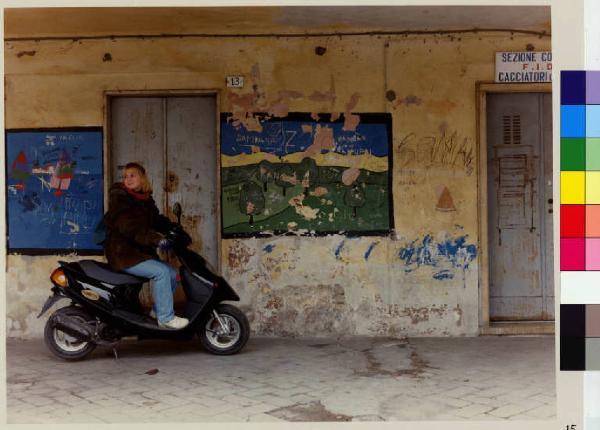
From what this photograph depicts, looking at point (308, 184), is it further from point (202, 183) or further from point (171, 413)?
point (171, 413)

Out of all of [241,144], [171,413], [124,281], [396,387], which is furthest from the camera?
[241,144]

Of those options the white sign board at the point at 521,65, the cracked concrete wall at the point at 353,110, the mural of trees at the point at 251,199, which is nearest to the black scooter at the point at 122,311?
the cracked concrete wall at the point at 353,110

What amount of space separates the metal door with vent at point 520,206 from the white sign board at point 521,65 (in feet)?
0.77

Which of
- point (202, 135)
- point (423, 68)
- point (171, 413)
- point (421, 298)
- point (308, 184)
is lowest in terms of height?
point (171, 413)

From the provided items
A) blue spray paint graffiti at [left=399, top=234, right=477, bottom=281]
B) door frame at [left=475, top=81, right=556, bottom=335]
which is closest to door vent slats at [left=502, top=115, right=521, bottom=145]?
door frame at [left=475, top=81, right=556, bottom=335]

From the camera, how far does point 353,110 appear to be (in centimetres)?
701

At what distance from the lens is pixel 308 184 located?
7.01 m

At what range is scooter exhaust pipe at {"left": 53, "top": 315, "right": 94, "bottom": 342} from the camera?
5883 mm

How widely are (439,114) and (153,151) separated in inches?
119

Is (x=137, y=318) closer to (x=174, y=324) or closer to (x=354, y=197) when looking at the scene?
(x=174, y=324)

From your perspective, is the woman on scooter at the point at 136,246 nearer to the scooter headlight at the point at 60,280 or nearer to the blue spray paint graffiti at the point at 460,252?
the scooter headlight at the point at 60,280

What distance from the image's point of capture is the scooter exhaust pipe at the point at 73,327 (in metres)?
5.88

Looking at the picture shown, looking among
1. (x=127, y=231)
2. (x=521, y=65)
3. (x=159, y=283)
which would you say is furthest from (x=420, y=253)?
(x=127, y=231)

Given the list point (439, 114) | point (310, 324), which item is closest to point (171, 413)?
point (310, 324)
